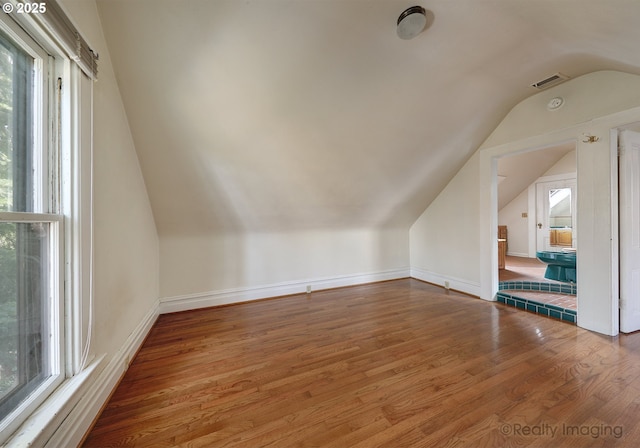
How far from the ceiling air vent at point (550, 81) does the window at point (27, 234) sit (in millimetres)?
3866

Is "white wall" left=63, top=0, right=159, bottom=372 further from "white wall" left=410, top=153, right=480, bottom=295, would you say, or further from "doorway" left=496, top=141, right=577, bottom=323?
"doorway" left=496, top=141, right=577, bottom=323

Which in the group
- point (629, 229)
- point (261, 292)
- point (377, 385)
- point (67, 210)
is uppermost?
point (67, 210)

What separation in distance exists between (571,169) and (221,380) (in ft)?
24.8

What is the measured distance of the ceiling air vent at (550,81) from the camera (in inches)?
91.8

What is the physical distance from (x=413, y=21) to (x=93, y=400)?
2.95 meters

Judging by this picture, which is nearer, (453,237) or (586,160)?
(586,160)

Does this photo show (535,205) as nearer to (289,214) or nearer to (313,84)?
(289,214)

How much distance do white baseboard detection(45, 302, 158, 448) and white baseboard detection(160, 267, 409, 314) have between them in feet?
3.12

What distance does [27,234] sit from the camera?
1.05 meters

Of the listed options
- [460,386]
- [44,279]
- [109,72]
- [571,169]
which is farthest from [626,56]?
[571,169]

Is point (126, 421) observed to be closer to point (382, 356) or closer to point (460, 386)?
point (382, 356)

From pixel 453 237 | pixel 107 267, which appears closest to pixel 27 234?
pixel 107 267

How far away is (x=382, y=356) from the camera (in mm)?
1933

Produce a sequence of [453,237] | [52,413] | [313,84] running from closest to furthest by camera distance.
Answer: [52,413], [313,84], [453,237]
